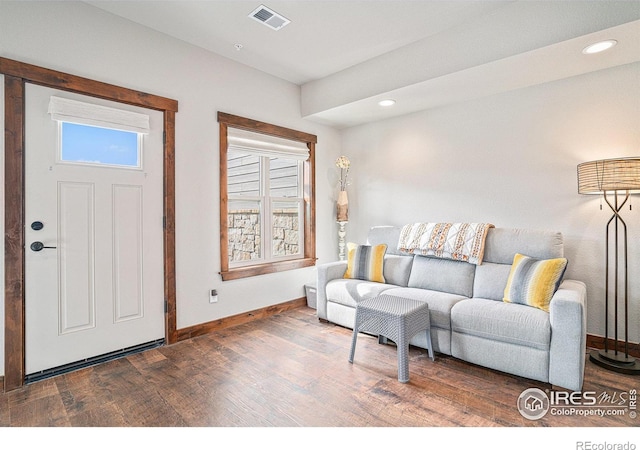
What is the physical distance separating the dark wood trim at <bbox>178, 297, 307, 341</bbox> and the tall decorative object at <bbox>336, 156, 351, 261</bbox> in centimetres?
93

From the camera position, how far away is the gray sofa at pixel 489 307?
6.91ft

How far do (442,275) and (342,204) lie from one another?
5.87 feet

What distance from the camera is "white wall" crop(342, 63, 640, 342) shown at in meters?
2.70

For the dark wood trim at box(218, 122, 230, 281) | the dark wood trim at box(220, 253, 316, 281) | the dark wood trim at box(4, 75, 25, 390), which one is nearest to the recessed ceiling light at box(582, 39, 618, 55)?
the dark wood trim at box(218, 122, 230, 281)

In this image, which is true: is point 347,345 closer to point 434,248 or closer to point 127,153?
point 434,248

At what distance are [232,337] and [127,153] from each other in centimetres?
189

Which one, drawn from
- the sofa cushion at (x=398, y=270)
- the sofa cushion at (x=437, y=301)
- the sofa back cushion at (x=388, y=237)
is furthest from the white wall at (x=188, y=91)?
the sofa cushion at (x=437, y=301)

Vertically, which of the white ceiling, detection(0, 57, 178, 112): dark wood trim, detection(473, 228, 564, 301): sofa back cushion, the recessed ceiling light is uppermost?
the white ceiling

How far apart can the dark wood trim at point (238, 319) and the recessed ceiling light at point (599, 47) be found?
3.62m

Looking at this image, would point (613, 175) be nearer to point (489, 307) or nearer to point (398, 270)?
point (489, 307)

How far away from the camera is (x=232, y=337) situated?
10.4 ft

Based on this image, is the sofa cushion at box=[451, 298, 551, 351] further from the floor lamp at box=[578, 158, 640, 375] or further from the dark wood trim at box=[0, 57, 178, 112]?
the dark wood trim at box=[0, 57, 178, 112]

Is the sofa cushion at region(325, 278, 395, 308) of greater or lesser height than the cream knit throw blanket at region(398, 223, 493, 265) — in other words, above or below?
below

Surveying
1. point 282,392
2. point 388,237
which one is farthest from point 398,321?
point 388,237
